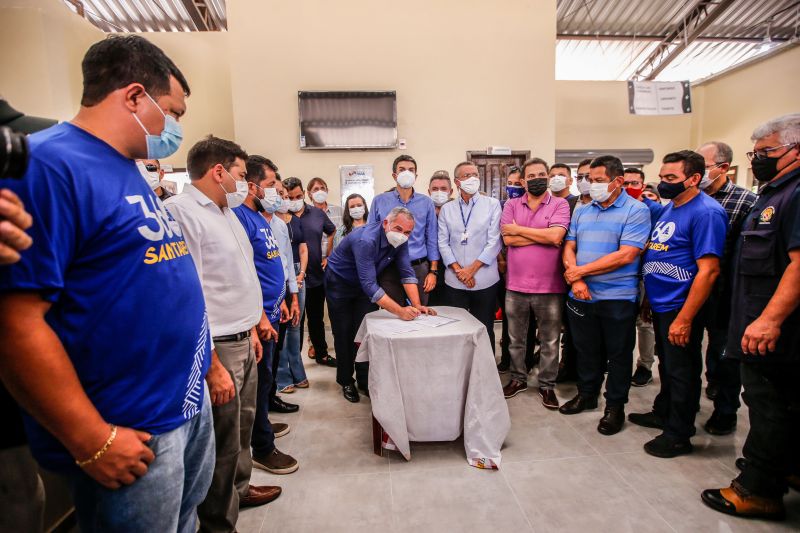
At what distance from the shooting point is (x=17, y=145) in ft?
1.92

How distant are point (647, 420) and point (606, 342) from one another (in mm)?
575

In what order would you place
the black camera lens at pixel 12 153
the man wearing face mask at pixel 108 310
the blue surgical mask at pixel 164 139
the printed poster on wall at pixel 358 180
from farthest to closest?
the printed poster on wall at pixel 358 180
the blue surgical mask at pixel 164 139
the man wearing face mask at pixel 108 310
the black camera lens at pixel 12 153

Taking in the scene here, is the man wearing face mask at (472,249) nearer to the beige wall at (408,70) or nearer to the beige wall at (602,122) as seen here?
the beige wall at (408,70)

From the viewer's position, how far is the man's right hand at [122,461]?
762 mm

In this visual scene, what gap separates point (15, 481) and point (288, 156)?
468 cm

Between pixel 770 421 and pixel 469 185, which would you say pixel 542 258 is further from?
pixel 770 421

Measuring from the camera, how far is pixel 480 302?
9.93ft

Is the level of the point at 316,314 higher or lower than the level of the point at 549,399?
higher

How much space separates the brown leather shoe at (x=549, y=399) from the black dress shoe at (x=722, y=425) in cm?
90

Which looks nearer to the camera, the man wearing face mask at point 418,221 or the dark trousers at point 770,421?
the dark trousers at point 770,421

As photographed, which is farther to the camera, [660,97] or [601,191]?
[660,97]

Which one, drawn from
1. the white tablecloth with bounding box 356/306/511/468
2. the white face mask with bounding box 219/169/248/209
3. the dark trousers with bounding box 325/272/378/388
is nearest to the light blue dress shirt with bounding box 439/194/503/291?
the dark trousers with bounding box 325/272/378/388

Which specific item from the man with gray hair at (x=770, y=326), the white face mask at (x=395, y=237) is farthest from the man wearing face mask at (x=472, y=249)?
the man with gray hair at (x=770, y=326)

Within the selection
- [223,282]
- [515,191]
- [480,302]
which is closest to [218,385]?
[223,282]
